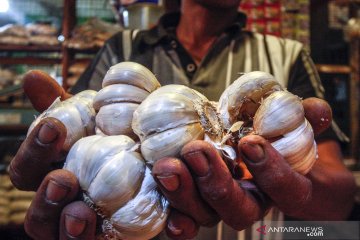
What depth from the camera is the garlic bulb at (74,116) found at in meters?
0.65

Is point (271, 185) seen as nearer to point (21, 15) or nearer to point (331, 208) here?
point (331, 208)

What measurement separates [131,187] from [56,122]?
0.14 meters

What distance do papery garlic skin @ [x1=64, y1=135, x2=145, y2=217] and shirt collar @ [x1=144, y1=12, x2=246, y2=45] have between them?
650 mm

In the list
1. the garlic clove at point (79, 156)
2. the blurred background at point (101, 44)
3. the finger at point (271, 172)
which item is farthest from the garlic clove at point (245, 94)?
the blurred background at point (101, 44)

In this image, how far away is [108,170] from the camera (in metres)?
0.57

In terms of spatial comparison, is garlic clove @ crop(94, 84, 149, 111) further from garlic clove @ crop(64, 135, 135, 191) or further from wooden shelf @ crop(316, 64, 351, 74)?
wooden shelf @ crop(316, 64, 351, 74)

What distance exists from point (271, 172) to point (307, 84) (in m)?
0.62

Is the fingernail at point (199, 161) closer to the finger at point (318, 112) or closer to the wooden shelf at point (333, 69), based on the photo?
the finger at point (318, 112)

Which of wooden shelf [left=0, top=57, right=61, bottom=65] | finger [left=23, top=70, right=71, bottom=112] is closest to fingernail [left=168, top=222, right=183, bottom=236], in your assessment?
finger [left=23, top=70, right=71, bottom=112]

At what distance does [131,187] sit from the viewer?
57 centimetres

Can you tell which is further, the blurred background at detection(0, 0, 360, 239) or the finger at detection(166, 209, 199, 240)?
the blurred background at detection(0, 0, 360, 239)

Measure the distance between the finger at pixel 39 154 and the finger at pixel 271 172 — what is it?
0.87ft

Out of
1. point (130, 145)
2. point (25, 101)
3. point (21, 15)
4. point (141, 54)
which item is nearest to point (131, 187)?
point (130, 145)

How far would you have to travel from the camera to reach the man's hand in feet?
1.72
